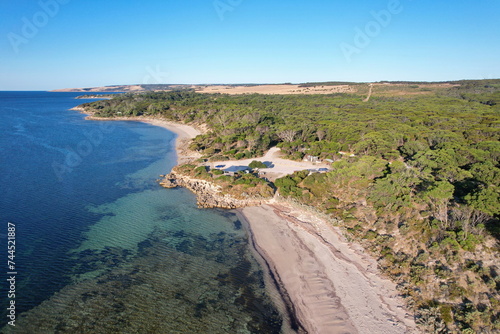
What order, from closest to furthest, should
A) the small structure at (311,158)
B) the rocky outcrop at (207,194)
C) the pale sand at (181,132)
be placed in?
the rocky outcrop at (207,194), the small structure at (311,158), the pale sand at (181,132)

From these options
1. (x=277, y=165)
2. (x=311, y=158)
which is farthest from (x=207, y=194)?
(x=311, y=158)

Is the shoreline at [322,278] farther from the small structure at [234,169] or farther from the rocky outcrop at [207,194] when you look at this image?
the small structure at [234,169]

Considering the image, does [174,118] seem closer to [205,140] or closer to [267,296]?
[205,140]

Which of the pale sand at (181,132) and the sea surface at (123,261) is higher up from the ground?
the pale sand at (181,132)

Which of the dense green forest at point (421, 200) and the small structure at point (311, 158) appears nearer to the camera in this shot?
the dense green forest at point (421, 200)

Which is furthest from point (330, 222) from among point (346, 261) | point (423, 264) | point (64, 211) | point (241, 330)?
point (64, 211)

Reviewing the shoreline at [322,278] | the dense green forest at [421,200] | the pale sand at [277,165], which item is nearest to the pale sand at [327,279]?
the shoreline at [322,278]

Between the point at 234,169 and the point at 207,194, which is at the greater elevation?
the point at 234,169

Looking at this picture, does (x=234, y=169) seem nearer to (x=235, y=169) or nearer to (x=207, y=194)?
(x=235, y=169)
